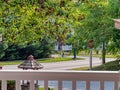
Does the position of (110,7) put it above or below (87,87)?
above

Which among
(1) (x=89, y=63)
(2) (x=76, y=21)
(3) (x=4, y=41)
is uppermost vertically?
(2) (x=76, y=21)

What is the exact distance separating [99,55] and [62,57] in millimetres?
1193

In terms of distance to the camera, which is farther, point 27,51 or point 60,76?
point 27,51

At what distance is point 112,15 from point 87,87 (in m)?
3.64

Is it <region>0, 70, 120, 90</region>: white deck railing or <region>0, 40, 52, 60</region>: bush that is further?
<region>0, 40, 52, 60</region>: bush

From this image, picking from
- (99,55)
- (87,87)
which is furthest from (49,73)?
(99,55)

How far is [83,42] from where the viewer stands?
5.08m

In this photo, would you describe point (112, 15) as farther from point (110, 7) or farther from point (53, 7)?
point (53, 7)

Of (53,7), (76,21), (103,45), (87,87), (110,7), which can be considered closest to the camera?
(87,87)

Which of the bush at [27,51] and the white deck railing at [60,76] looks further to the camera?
the bush at [27,51]

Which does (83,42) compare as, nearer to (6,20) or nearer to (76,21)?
(76,21)

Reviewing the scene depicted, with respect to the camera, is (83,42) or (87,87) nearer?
(87,87)

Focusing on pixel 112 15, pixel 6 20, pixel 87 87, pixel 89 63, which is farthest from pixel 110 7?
pixel 87 87

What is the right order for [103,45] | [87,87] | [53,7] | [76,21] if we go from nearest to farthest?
[87,87]
[53,7]
[76,21]
[103,45]
